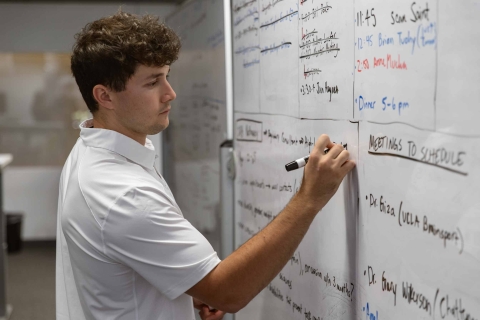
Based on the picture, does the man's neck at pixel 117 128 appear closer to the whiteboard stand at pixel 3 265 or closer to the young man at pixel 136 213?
the young man at pixel 136 213

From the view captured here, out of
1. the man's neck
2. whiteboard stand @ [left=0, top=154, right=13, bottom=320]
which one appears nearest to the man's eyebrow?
the man's neck

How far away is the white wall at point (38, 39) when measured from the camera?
578 cm

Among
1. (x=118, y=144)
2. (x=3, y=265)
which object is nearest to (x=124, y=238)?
(x=118, y=144)

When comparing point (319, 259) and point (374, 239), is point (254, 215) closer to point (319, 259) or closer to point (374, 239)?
point (319, 259)

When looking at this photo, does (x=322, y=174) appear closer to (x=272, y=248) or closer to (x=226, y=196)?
(x=272, y=248)

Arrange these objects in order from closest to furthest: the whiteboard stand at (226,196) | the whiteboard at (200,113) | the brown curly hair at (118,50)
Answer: the brown curly hair at (118,50) < the whiteboard stand at (226,196) < the whiteboard at (200,113)

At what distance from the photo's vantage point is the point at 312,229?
1.53m

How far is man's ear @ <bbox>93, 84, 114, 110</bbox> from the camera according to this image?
138 centimetres

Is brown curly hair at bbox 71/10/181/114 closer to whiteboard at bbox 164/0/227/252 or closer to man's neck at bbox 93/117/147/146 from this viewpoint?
man's neck at bbox 93/117/147/146

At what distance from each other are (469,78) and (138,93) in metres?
0.78

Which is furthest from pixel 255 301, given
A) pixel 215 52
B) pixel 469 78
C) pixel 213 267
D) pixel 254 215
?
pixel 469 78

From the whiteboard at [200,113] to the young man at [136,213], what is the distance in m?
0.88

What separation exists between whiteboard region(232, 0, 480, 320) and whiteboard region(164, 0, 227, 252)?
0.54m

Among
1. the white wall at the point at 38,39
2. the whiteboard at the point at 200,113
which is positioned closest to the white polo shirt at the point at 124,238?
the whiteboard at the point at 200,113
